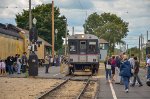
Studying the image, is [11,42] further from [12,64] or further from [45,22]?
[45,22]

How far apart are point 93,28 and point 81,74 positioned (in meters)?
105

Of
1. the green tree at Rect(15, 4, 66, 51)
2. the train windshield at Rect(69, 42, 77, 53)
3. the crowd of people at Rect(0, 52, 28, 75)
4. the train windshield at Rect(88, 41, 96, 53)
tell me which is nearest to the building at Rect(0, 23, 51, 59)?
the crowd of people at Rect(0, 52, 28, 75)

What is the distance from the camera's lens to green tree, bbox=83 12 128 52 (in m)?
132

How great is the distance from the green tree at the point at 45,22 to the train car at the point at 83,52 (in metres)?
48.2

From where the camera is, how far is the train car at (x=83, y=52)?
42.0 meters

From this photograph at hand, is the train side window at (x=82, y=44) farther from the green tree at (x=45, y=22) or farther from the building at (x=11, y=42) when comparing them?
the green tree at (x=45, y=22)

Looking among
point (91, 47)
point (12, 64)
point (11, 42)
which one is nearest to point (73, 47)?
point (91, 47)

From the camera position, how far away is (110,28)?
13175 cm

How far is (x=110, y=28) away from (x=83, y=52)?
296 feet

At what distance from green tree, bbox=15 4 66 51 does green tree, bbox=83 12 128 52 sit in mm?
35085

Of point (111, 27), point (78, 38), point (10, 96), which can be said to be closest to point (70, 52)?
point (78, 38)

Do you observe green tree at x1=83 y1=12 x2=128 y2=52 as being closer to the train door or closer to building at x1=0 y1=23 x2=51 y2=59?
building at x1=0 y1=23 x2=51 y2=59

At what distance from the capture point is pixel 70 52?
4209cm

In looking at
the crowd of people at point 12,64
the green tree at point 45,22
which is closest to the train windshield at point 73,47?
the crowd of people at point 12,64
